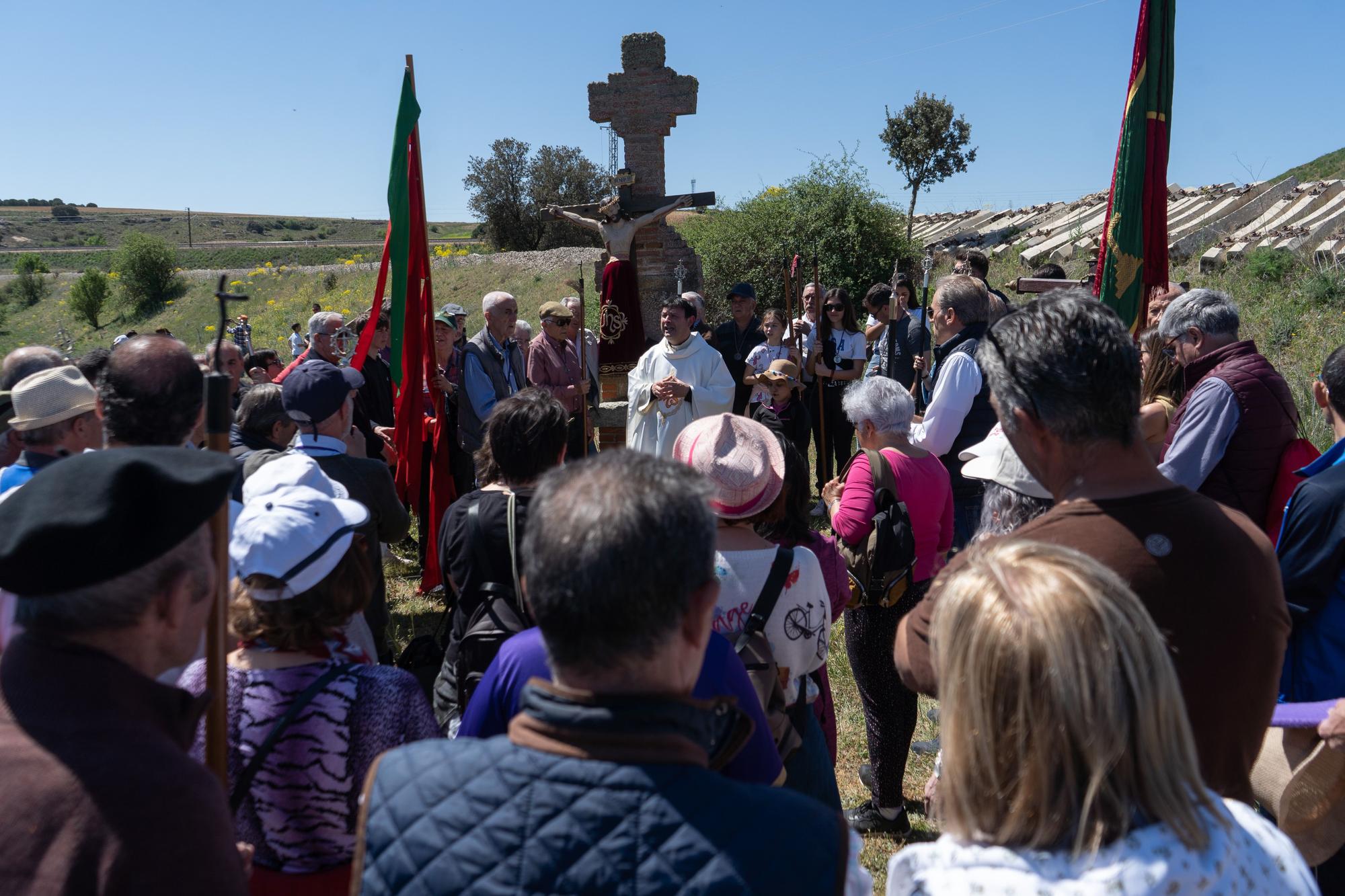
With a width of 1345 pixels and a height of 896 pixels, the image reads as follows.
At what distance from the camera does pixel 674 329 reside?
255 inches

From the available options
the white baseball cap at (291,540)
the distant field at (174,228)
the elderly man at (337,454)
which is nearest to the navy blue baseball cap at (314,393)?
the elderly man at (337,454)

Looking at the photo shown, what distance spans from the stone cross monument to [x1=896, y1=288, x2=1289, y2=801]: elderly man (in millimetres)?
10846

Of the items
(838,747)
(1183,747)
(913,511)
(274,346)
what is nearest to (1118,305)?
(913,511)

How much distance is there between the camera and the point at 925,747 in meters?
4.24

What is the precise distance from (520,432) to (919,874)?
196 cm

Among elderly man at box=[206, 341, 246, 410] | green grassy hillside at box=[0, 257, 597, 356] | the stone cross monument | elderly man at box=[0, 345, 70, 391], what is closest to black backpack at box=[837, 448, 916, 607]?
elderly man at box=[0, 345, 70, 391]

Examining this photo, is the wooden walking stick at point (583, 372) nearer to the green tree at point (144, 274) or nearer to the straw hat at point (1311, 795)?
the straw hat at point (1311, 795)

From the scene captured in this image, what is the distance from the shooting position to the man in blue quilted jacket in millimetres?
1096

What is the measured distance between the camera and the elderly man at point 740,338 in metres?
8.02

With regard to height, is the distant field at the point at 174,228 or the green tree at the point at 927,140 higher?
the distant field at the point at 174,228

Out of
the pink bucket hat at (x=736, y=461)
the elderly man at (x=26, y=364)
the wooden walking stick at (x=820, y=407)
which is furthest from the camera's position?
the wooden walking stick at (x=820, y=407)

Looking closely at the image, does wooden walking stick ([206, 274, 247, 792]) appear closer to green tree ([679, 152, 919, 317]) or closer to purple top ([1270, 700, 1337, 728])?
purple top ([1270, 700, 1337, 728])

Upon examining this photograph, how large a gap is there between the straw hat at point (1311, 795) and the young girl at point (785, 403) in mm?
4415

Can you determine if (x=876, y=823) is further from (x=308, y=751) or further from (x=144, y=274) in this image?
(x=144, y=274)
